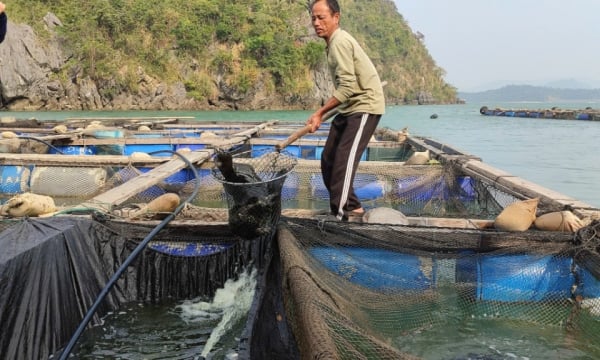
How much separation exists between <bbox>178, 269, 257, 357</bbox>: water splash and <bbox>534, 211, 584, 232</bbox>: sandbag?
2.37 m

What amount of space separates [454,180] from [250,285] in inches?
149

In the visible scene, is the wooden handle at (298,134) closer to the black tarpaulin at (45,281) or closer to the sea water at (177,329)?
the sea water at (177,329)

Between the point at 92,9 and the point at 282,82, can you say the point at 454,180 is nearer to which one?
the point at 282,82

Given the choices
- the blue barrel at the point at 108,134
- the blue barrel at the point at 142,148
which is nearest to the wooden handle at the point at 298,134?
the blue barrel at the point at 142,148

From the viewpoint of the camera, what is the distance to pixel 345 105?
12.9 ft

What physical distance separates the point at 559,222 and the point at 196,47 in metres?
50.6

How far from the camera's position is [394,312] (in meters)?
2.99

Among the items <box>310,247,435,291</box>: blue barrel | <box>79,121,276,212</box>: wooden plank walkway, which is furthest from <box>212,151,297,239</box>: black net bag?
<box>79,121,276,212</box>: wooden plank walkway

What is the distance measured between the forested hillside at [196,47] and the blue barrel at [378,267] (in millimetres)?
46242

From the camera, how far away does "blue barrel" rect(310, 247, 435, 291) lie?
3.19 m

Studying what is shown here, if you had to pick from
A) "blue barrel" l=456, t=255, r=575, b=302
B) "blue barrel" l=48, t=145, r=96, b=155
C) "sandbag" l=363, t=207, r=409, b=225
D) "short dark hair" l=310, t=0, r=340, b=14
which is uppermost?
"short dark hair" l=310, t=0, r=340, b=14

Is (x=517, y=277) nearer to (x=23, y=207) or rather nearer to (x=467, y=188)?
(x=467, y=188)

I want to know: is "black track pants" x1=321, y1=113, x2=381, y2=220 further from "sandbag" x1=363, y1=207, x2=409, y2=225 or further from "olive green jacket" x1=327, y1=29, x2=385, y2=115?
"sandbag" x1=363, y1=207, x2=409, y2=225

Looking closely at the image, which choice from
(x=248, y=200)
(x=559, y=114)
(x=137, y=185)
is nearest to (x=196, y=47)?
(x=559, y=114)
